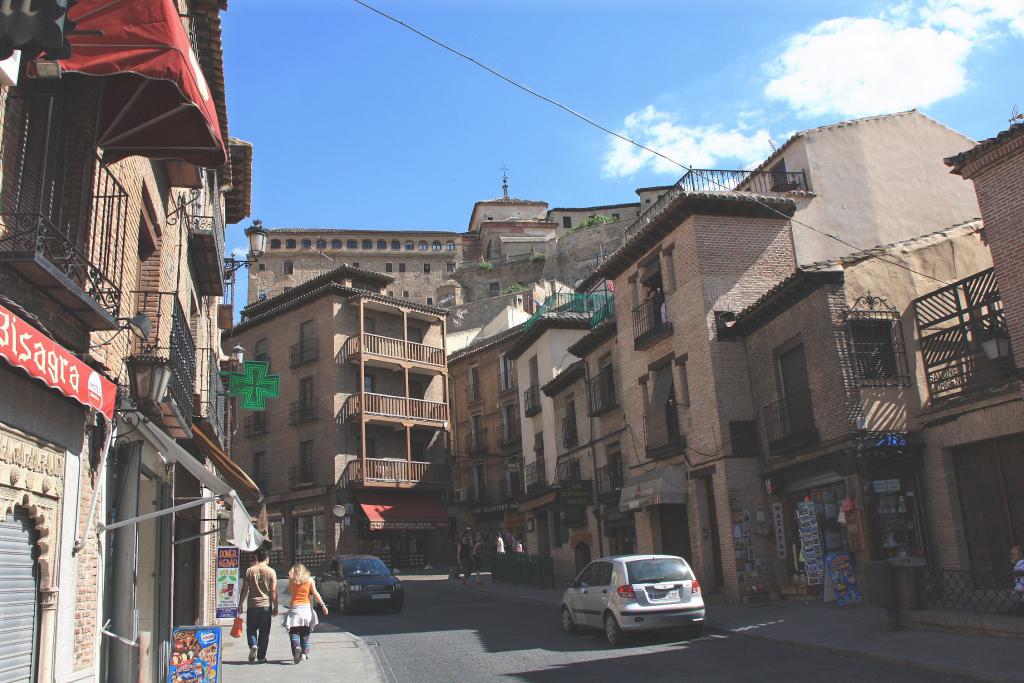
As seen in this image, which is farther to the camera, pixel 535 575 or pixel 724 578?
pixel 535 575

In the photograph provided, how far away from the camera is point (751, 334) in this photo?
2050 cm

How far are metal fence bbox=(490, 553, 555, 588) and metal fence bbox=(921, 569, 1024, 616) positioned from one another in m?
15.2

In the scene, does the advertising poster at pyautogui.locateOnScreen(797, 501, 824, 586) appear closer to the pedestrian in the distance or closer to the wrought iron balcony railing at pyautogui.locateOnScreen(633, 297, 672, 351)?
the wrought iron balcony railing at pyautogui.locateOnScreen(633, 297, 672, 351)

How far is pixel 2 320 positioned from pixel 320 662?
9.25 meters

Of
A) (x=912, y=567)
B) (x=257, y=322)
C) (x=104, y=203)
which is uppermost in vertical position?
(x=257, y=322)

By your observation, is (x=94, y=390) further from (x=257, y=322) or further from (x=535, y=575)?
(x=257, y=322)

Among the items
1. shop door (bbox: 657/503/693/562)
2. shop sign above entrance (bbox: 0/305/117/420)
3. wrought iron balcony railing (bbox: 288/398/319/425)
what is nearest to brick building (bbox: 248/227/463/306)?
wrought iron balcony railing (bbox: 288/398/319/425)

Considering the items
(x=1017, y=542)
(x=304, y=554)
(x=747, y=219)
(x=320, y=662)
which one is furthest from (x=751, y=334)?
(x=304, y=554)

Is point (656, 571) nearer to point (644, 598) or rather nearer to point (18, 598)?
point (644, 598)

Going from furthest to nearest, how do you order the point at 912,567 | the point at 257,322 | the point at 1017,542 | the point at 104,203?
the point at 257,322 < the point at 1017,542 < the point at 912,567 < the point at 104,203

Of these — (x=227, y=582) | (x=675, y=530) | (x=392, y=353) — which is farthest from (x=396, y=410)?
(x=227, y=582)

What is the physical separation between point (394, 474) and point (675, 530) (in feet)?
65.6

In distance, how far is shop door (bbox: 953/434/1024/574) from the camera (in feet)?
45.8

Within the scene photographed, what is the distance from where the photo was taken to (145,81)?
7379mm
